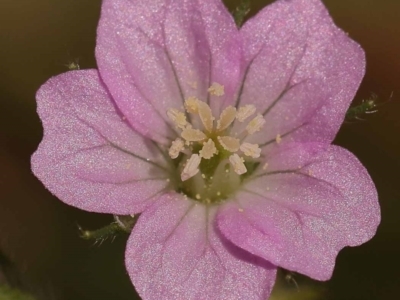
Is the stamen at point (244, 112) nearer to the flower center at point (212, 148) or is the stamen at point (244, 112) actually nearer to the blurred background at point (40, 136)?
the flower center at point (212, 148)

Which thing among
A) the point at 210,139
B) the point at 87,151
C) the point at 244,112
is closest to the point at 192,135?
the point at 210,139

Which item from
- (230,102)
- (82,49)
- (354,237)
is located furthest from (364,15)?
(354,237)

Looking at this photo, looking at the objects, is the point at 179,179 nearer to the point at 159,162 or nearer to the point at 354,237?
the point at 159,162

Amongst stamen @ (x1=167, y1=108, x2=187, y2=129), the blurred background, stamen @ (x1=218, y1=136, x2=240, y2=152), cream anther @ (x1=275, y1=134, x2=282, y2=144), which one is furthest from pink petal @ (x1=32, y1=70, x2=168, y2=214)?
the blurred background

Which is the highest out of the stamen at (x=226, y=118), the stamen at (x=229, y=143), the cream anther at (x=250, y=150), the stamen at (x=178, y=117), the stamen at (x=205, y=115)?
the stamen at (x=178, y=117)

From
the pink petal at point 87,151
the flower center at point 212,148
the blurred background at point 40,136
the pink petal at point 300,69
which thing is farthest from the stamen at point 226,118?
the blurred background at point 40,136

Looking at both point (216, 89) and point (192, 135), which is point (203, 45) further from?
point (192, 135)
